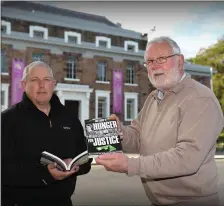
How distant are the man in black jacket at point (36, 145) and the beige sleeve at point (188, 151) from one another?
642 millimetres

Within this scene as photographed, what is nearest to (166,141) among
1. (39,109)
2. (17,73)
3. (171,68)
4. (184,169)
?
(184,169)

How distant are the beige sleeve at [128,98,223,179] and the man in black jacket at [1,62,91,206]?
2.11 ft

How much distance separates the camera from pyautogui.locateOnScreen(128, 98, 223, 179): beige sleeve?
182 cm

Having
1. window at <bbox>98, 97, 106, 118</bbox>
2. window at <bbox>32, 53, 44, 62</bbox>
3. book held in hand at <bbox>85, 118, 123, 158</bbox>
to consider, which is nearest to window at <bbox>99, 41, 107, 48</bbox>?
window at <bbox>98, 97, 106, 118</bbox>

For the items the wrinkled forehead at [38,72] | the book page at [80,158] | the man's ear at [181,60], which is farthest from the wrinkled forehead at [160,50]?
the wrinkled forehead at [38,72]

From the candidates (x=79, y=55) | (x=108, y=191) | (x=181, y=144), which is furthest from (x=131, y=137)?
(x=79, y=55)

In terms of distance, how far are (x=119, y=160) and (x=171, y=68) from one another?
71 centimetres

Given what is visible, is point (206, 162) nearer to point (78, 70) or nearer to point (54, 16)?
point (78, 70)

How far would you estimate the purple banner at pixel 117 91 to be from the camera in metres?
22.2

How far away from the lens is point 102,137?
2178 millimetres

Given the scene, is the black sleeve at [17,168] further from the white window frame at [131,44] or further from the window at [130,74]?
the white window frame at [131,44]

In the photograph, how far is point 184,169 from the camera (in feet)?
5.99

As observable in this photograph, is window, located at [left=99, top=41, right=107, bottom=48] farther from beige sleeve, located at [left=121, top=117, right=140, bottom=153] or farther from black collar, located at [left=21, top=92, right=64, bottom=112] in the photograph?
beige sleeve, located at [left=121, top=117, right=140, bottom=153]

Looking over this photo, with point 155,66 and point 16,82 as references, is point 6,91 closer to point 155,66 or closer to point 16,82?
point 16,82
